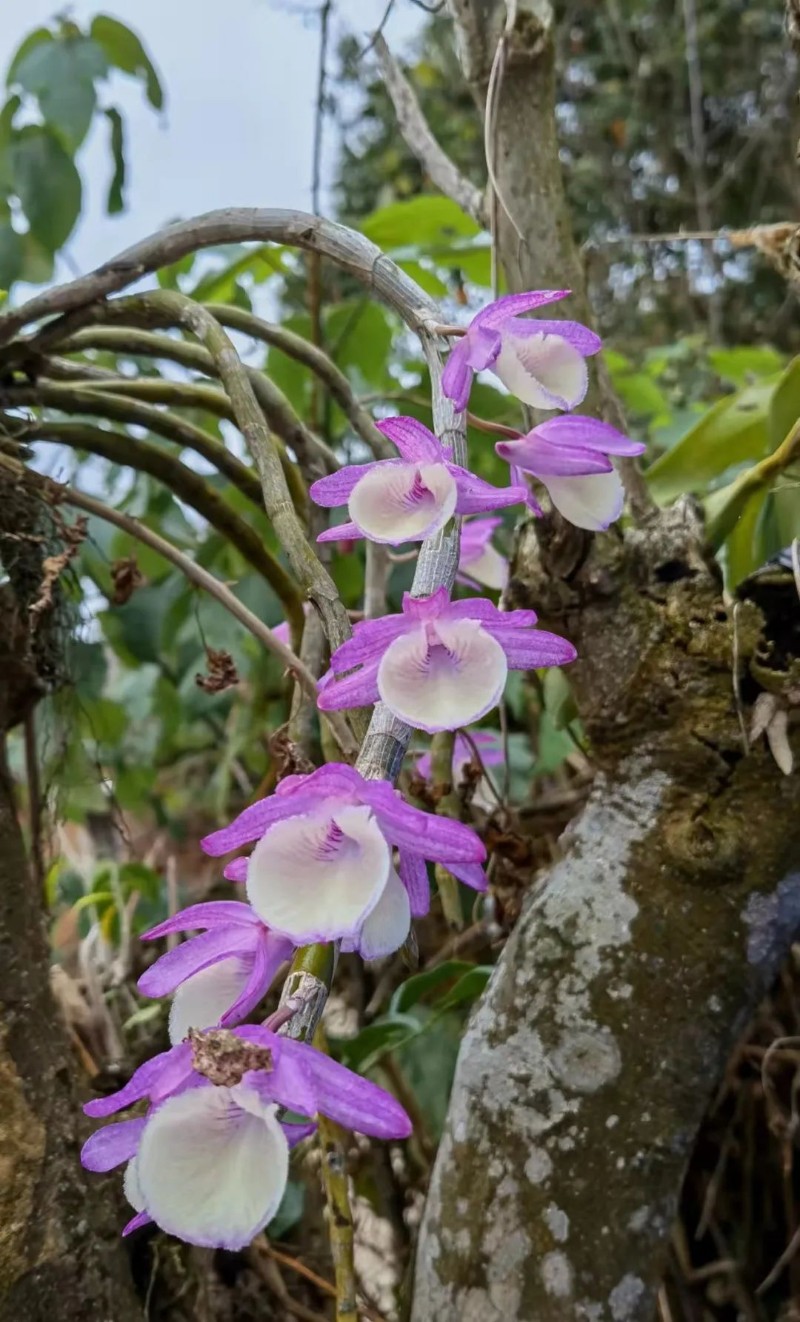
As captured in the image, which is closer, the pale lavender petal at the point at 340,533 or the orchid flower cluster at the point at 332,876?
the orchid flower cluster at the point at 332,876

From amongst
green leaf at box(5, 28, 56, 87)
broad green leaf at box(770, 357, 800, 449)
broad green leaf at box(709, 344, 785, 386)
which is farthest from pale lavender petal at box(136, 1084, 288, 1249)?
broad green leaf at box(709, 344, 785, 386)

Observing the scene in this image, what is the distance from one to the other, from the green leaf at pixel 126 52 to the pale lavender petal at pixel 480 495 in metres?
0.70

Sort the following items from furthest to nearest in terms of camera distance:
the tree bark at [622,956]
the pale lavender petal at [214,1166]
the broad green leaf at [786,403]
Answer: the broad green leaf at [786,403], the tree bark at [622,956], the pale lavender petal at [214,1166]

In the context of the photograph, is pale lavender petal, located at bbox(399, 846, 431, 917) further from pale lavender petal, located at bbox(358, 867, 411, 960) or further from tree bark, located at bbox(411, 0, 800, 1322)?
tree bark, located at bbox(411, 0, 800, 1322)

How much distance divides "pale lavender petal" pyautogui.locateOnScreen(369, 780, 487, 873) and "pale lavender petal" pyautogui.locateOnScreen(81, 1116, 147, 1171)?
0.11 meters

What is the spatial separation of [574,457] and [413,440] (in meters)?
0.10

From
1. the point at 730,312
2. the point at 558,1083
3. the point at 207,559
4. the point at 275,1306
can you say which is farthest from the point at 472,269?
the point at 730,312

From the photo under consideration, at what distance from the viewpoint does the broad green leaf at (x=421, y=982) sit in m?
0.66

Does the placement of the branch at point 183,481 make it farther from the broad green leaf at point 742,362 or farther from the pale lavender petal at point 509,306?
the broad green leaf at point 742,362

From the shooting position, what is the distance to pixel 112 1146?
0.94ft

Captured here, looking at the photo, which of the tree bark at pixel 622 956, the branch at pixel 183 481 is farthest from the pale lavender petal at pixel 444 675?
the branch at pixel 183 481

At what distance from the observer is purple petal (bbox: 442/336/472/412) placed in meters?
0.36

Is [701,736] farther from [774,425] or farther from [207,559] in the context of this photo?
[207,559]

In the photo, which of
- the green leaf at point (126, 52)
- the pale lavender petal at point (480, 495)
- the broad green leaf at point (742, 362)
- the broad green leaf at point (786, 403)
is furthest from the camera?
the broad green leaf at point (742, 362)
